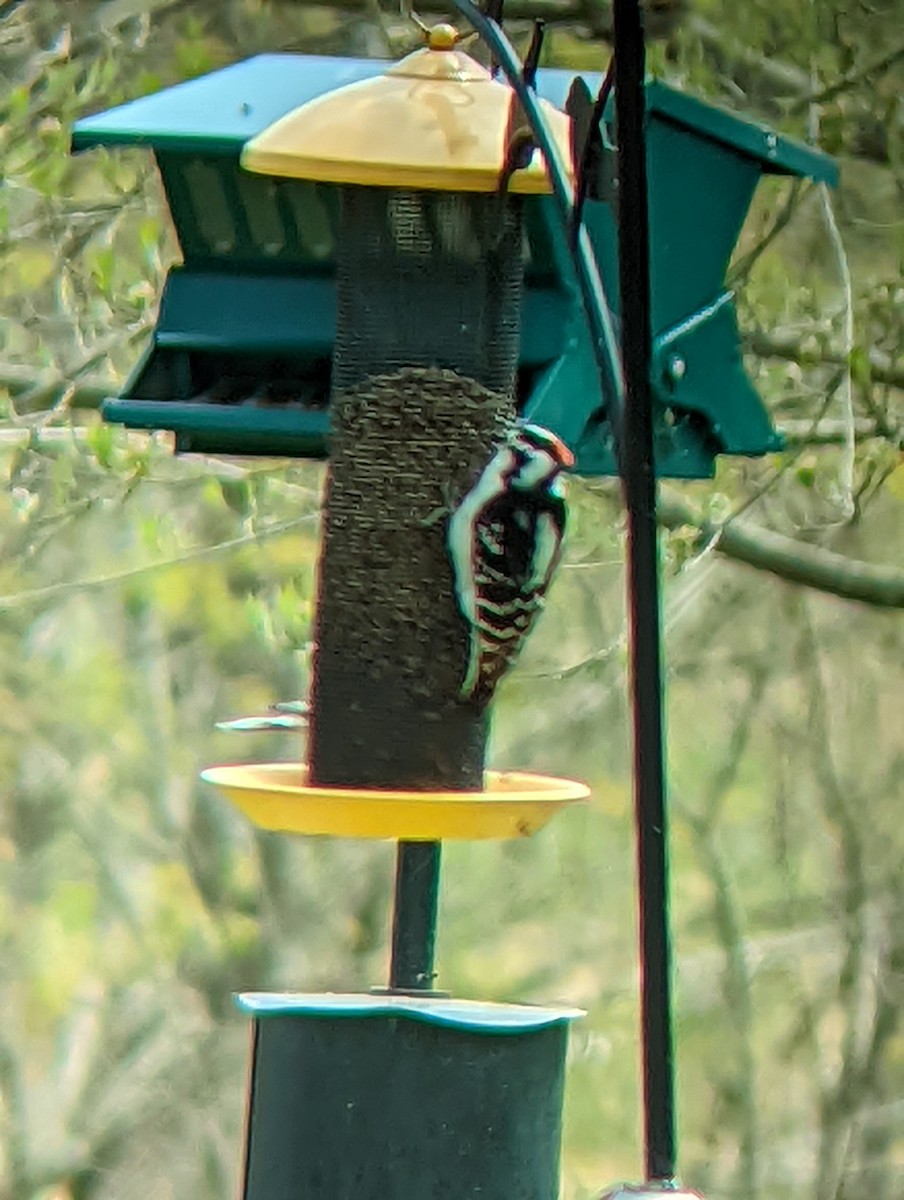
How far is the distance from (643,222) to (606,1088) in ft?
15.3

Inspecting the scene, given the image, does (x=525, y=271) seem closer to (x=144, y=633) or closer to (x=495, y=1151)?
(x=495, y=1151)

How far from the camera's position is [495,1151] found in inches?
69.2

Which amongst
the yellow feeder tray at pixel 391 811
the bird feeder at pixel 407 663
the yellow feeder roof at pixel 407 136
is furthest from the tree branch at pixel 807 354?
the yellow feeder tray at pixel 391 811

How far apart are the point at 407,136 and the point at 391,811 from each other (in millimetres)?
538

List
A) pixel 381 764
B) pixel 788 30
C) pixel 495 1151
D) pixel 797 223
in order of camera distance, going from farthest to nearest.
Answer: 1. pixel 797 223
2. pixel 788 30
3. pixel 381 764
4. pixel 495 1151

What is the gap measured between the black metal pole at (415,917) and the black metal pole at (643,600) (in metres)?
0.57

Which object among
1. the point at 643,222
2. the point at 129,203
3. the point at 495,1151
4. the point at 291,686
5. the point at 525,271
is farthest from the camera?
the point at 291,686

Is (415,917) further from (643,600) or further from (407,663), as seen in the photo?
(643,600)

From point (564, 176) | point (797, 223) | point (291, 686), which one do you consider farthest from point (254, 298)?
point (291, 686)

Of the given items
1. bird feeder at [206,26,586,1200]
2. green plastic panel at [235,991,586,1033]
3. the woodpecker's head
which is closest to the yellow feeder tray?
bird feeder at [206,26,586,1200]

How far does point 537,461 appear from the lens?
1.82 meters

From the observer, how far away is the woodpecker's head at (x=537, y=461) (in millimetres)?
1821

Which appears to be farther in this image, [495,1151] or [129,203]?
[129,203]

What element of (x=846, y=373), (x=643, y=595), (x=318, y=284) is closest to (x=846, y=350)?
(x=846, y=373)
